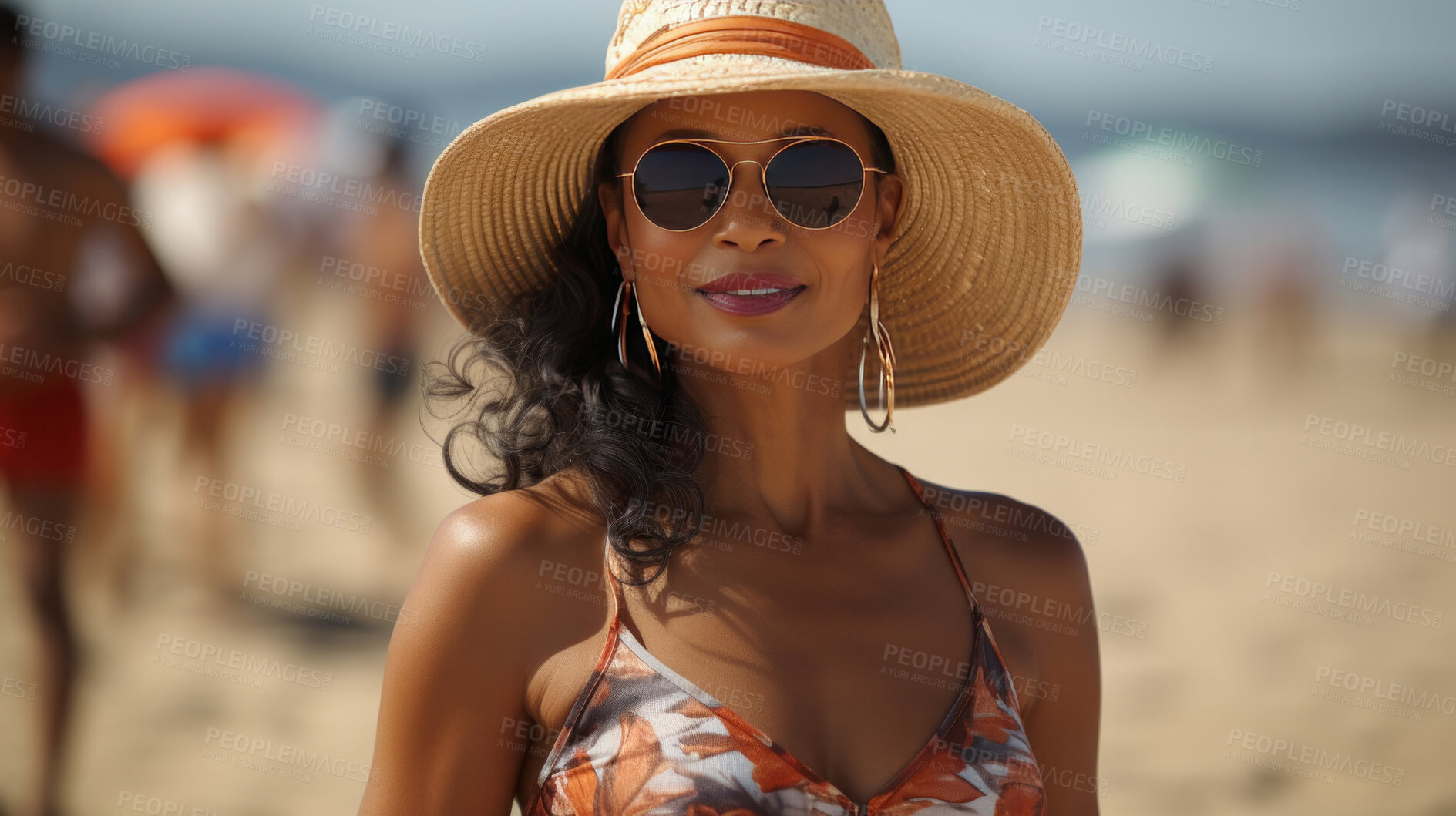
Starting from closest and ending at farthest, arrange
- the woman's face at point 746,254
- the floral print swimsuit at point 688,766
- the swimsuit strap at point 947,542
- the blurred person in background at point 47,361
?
the floral print swimsuit at point 688,766 → the woman's face at point 746,254 → the swimsuit strap at point 947,542 → the blurred person in background at point 47,361

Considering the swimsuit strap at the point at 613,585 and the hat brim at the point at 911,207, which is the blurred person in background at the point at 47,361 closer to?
the hat brim at the point at 911,207

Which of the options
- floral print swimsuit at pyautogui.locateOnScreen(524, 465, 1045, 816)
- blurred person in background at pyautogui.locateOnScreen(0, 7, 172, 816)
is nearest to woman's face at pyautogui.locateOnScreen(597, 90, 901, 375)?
floral print swimsuit at pyautogui.locateOnScreen(524, 465, 1045, 816)

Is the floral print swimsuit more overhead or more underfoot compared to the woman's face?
more underfoot

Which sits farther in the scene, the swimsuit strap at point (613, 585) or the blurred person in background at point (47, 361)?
the blurred person in background at point (47, 361)

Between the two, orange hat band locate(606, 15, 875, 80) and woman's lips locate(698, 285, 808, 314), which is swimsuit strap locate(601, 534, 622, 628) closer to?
woman's lips locate(698, 285, 808, 314)

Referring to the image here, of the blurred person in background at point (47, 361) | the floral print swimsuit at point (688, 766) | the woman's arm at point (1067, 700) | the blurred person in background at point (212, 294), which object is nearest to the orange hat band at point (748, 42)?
the floral print swimsuit at point (688, 766)

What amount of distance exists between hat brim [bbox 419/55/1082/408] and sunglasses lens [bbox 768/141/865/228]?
0.34 ft

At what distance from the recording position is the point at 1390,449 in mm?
10414

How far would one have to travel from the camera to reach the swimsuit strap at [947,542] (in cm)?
191

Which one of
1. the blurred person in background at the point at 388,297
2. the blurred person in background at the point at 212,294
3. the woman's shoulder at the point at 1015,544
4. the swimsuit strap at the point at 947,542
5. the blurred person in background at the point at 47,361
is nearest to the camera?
the swimsuit strap at the point at 947,542

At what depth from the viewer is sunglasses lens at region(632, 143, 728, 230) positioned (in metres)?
1.75

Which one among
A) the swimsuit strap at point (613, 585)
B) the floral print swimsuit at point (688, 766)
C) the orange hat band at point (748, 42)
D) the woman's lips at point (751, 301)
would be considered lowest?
the floral print swimsuit at point (688, 766)

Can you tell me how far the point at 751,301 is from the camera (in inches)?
68.6

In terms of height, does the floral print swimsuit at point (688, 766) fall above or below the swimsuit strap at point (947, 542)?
below
